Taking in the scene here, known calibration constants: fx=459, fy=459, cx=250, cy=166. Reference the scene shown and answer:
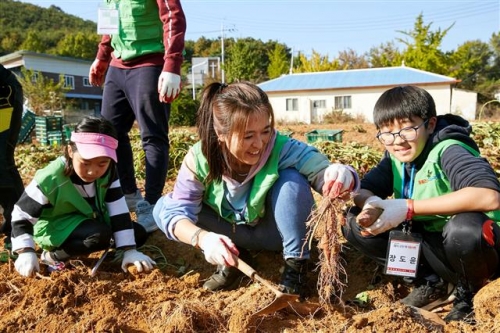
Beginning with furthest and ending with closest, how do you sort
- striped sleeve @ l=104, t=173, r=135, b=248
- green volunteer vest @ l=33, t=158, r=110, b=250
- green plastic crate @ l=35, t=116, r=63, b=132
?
green plastic crate @ l=35, t=116, r=63, b=132, striped sleeve @ l=104, t=173, r=135, b=248, green volunteer vest @ l=33, t=158, r=110, b=250

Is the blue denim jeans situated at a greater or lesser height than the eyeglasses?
lesser

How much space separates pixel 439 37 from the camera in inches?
872

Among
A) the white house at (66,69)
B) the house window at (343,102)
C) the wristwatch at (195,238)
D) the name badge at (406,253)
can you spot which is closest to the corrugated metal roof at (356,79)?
the house window at (343,102)

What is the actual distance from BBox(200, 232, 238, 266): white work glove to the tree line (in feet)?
2.47

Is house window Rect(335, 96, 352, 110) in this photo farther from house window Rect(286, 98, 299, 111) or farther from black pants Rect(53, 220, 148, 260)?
black pants Rect(53, 220, 148, 260)

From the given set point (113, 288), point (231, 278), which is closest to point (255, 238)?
point (231, 278)

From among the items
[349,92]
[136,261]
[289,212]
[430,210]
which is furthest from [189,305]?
[349,92]

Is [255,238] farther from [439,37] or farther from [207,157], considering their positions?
[439,37]

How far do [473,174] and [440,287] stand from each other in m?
0.57

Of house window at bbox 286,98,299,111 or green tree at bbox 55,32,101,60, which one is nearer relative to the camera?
house window at bbox 286,98,299,111

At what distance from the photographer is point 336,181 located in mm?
1693

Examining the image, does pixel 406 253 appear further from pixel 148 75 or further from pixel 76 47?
pixel 76 47

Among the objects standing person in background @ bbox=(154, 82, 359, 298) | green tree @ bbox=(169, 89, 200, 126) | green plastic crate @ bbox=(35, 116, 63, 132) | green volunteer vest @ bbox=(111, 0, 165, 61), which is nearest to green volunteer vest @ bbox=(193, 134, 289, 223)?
standing person in background @ bbox=(154, 82, 359, 298)

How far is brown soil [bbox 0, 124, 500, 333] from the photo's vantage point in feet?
5.01
